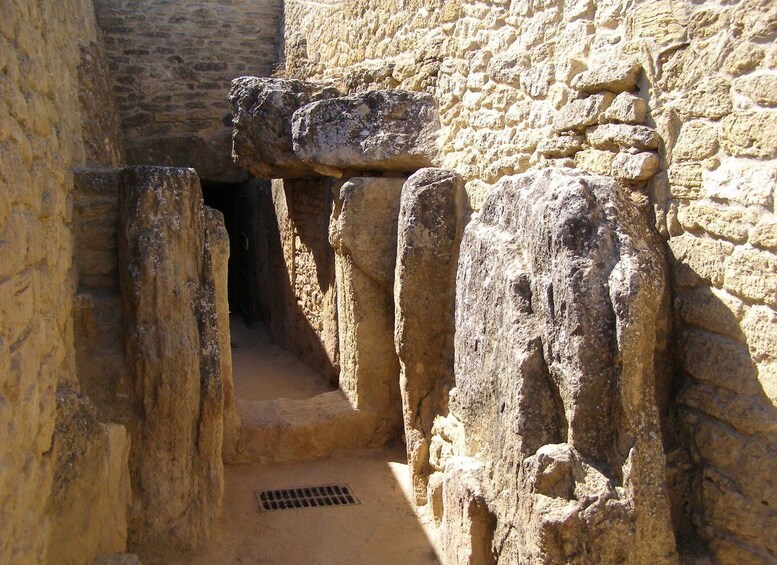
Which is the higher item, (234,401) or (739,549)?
(739,549)

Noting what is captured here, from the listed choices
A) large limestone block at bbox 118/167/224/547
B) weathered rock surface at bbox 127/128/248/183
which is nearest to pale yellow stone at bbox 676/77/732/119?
large limestone block at bbox 118/167/224/547

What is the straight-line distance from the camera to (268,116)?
554cm

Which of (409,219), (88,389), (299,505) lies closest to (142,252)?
(88,389)

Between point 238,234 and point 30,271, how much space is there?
23.6 ft

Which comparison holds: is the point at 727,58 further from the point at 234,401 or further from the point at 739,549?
the point at 234,401

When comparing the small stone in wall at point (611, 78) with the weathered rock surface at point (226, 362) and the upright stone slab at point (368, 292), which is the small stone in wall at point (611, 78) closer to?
the upright stone slab at point (368, 292)

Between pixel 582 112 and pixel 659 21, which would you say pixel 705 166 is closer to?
pixel 659 21

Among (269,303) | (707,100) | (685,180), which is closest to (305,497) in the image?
(685,180)

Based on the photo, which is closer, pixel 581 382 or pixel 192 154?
pixel 581 382

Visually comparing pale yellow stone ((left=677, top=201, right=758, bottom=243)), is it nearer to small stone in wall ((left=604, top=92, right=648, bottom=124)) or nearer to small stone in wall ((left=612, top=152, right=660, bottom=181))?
small stone in wall ((left=612, top=152, right=660, bottom=181))

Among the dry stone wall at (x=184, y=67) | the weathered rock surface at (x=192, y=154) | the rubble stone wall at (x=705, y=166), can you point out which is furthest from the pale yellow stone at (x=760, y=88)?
the dry stone wall at (x=184, y=67)

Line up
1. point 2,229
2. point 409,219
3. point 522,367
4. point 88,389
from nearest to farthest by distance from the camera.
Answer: point 2,229 < point 522,367 < point 88,389 < point 409,219

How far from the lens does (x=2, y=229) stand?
2119 millimetres

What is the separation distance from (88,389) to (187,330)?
0.53 m
